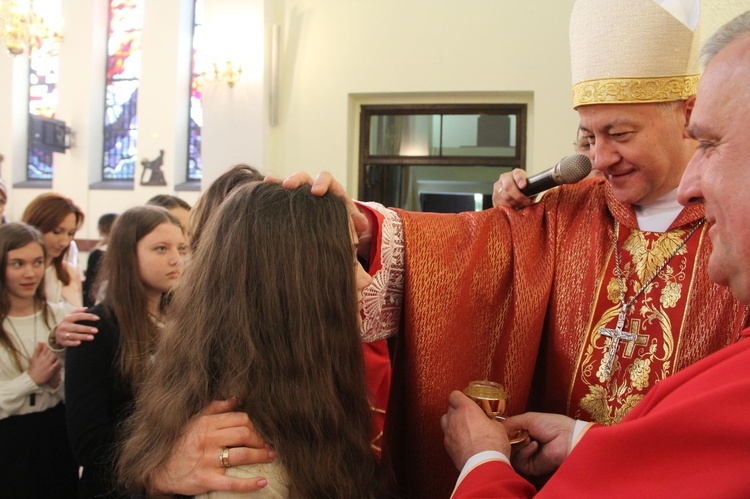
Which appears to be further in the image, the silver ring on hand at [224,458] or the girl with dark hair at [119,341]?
the girl with dark hair at [119,341]

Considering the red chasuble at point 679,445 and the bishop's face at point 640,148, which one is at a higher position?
the bishop's face at point 640,148

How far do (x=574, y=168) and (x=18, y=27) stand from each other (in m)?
7.30

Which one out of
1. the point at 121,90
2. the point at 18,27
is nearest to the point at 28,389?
the point at 18,27

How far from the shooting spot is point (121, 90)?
1063cm

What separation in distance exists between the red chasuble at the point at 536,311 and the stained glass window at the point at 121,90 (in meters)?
9.65

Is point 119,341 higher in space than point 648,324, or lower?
lower

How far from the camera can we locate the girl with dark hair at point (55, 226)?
4180 mm

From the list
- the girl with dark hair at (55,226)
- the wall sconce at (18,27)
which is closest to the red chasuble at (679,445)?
the girl with dark hair at (55,226)

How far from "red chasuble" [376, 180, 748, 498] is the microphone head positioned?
8.6 inches

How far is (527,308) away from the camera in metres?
1.72

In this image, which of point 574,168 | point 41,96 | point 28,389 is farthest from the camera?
point 41,96

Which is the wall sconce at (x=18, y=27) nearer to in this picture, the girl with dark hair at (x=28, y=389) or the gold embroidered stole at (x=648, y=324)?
the girl with dark hair at (x=28, y=389)

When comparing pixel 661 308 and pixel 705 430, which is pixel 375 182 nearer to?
pixel 661 308

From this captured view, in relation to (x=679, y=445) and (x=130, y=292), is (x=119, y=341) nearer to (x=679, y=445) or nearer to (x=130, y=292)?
(x=130, y=292)
